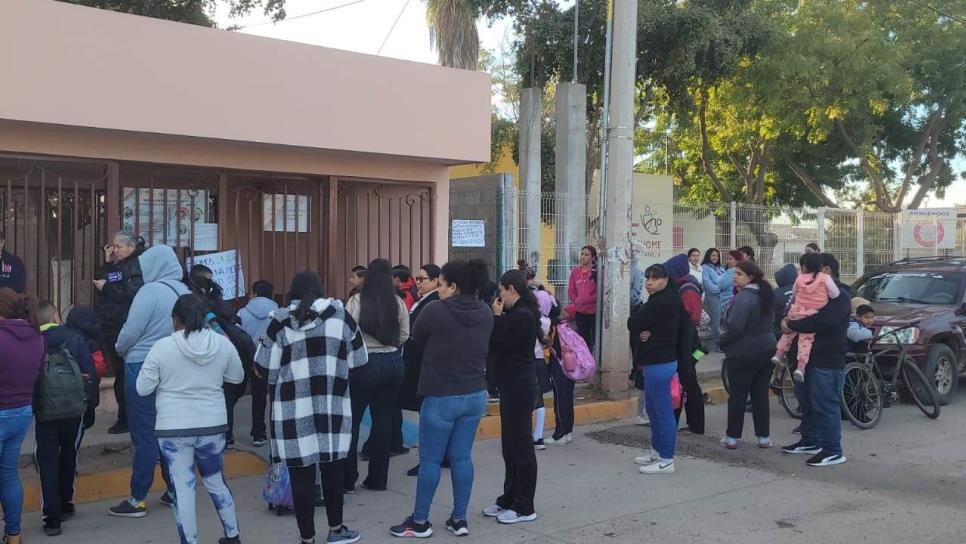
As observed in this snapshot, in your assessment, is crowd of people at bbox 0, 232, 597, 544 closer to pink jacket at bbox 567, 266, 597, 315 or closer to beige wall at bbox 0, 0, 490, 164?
beige wall at bbox 0, 0, 490, 164

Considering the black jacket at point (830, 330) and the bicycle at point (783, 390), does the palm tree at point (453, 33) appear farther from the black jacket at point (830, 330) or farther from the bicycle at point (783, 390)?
the black jacket at point (830, 330)

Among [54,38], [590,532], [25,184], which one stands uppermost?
[54,38]

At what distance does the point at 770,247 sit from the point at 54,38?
12.5 m

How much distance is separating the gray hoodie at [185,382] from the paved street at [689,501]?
103 cm

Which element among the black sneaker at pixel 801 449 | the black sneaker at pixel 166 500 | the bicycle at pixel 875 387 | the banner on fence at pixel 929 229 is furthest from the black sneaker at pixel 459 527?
the banner on fence at pixel 929 229

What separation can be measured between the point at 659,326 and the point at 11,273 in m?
5.70

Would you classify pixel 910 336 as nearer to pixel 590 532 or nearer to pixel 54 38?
pixel 590 532

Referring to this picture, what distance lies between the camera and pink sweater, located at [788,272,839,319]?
775 cm

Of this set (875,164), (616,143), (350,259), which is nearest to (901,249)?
(875,164)

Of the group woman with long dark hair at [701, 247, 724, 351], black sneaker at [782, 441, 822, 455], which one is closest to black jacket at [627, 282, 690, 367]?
black sneaker at [782, 441, 822, 455]

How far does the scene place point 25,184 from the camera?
28.6 feet

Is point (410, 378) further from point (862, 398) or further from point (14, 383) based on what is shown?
point (862, 398)

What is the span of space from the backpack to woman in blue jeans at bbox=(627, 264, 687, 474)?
410 cm

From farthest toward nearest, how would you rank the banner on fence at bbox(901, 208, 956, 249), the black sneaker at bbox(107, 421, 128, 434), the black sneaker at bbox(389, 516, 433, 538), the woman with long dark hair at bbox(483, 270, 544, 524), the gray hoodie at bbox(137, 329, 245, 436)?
the banner on fence at bbox(901, 208, 956, 249) < the black sneaker at bbox(107, 421, 128, 434) < the woman with long dark hair at bbox(483, 270, 544, 524) < the black sneaker at bbox(389, 516, 433, 538) < the gray hoodie at bbox(137, 329, 245, 436)
